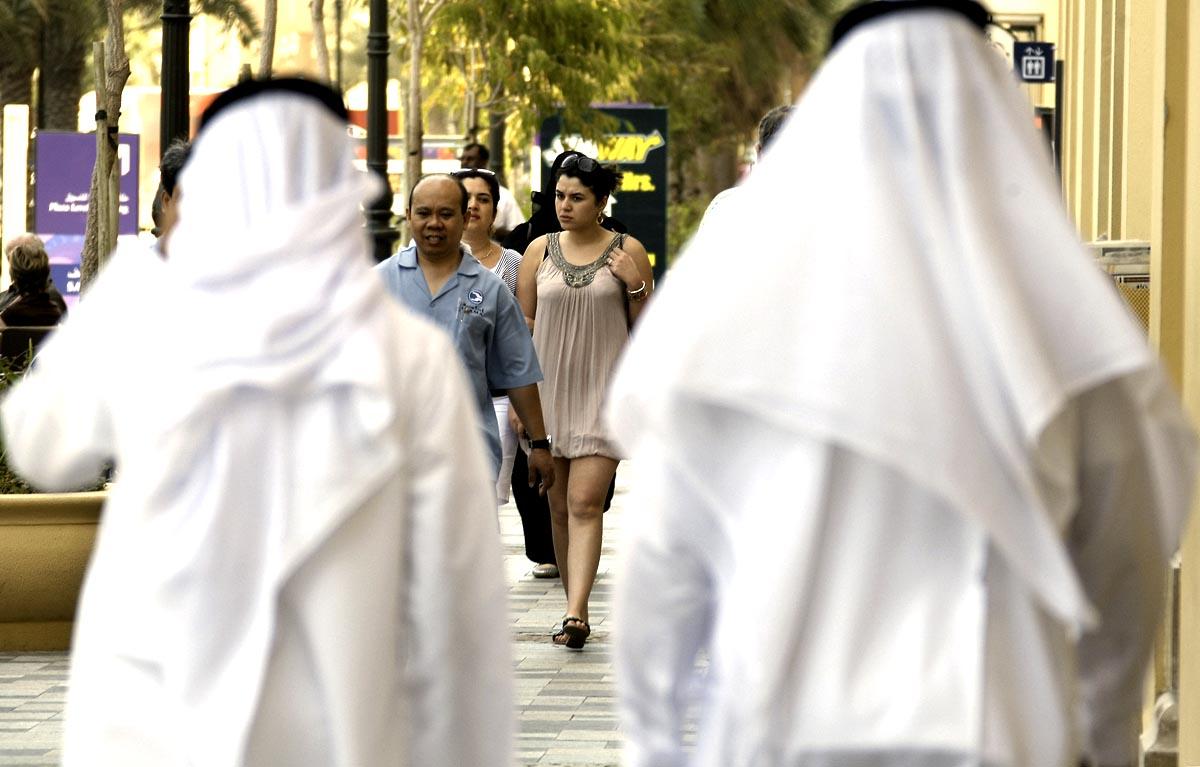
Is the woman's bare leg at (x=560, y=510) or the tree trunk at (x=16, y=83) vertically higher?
the tree trunk at (x=16, y=83)

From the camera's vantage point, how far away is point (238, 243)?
3.84m

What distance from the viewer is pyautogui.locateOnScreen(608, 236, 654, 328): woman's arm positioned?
369 inches

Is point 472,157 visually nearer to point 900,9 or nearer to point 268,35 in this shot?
point 268,35

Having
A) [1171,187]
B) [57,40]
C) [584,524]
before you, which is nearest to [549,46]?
[57,40]

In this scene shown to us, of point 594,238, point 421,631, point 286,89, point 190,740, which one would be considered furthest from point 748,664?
point 594,238

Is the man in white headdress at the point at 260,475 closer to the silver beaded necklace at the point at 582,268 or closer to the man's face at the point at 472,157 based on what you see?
the silver beaded necklace at the point at 582,268

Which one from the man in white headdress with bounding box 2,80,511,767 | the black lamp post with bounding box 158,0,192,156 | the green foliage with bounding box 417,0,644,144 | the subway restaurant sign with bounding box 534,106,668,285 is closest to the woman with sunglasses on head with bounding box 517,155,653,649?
the black lamp post with bounding box 158,0,192,156

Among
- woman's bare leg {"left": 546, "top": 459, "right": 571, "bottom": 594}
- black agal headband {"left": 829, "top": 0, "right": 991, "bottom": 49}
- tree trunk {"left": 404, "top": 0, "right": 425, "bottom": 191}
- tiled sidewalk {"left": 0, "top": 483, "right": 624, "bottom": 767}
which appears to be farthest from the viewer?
tree trunk {"left": 404, "top": 0, "right": 425, "bottom": 191}

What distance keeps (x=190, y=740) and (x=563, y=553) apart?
5969 mm

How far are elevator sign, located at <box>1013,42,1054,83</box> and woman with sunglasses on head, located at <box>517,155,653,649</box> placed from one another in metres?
8.31

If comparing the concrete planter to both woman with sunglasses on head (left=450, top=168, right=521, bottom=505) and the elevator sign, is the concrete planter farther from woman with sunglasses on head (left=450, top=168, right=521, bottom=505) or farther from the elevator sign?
the elevator sign

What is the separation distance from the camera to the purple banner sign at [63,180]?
19125 mm

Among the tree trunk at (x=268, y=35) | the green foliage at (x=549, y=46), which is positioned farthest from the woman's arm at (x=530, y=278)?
the green foliage at (x=549, y=46)

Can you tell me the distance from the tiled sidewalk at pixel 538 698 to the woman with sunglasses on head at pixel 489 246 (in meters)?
0.80
